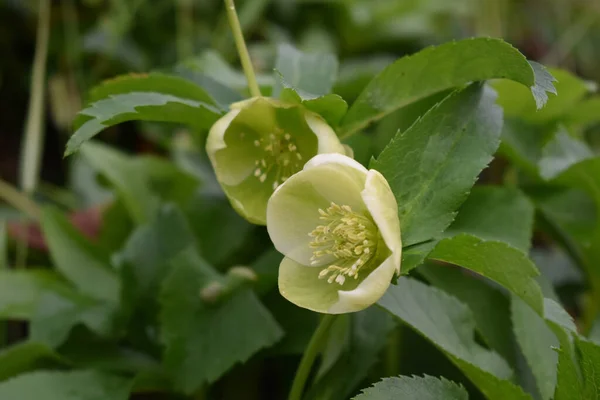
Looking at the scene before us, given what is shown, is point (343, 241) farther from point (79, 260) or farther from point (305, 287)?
point (79, 260)

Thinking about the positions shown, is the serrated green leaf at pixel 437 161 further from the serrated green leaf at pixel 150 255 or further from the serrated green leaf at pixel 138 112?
the serrated green leaf at pixel 150 255

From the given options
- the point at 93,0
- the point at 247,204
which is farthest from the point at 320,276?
the point at 93,0

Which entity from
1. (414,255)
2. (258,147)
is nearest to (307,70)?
(258,147)

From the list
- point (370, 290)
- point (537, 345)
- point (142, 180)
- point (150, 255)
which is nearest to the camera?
point (370, 290)

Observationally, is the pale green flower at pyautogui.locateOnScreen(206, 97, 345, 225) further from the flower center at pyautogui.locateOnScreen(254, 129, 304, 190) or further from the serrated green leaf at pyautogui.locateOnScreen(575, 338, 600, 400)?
the serrated green leaf at pyautogui.locateOnScreen(575, 338, 600, 400)

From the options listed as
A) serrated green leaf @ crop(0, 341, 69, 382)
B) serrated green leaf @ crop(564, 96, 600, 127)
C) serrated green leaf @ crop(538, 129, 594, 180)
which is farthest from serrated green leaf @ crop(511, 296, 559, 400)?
serrated green leaf @ crop(0, 341, 69, 382)

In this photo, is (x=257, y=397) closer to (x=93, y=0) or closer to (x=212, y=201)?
(x=212, y=201)

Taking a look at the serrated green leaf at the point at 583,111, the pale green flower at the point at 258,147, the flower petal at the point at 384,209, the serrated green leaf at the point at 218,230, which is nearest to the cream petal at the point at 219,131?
the pale green flower at the point at 258,147
